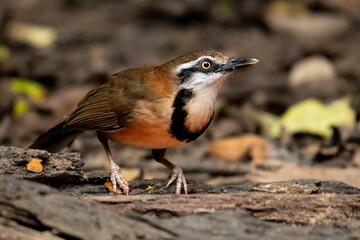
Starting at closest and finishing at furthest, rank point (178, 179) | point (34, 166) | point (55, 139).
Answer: point (34, 166) < point (178, 179) < point (55, 139)

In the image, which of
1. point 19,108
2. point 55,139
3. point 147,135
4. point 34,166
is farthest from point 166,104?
point 19,108

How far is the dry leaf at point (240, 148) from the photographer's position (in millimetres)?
7680

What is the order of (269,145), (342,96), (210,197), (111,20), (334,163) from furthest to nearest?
1. (111,20)
2. (342,96)
3. (269,145)
4. (334,163)
5. (210,197)

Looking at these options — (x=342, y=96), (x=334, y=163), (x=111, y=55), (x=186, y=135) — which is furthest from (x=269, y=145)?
(x=111, y=55)

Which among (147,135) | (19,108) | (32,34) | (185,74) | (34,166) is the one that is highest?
(32,34)

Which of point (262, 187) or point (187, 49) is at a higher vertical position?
point (187, 49)

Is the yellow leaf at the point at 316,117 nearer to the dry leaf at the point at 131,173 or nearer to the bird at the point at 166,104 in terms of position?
the dry leaf at the point at 131,173

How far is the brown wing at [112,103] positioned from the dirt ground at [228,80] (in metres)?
1.17

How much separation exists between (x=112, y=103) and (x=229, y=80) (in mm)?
4094

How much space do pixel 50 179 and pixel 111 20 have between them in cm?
747

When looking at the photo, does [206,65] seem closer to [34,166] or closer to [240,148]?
[34,166]

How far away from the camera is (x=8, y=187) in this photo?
387cm

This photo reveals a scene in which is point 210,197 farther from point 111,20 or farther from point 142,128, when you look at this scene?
point 111,20

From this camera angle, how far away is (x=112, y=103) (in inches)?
223
